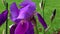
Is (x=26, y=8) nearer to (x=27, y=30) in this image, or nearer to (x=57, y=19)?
(x=27, y=30)

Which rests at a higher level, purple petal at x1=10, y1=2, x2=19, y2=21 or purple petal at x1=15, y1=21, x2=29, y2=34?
purple petal at x1=10, y1=2, x2=19, y2=21

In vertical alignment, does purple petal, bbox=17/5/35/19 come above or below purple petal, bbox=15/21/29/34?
above

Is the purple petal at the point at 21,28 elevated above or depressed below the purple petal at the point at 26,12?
below

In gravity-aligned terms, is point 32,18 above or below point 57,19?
above

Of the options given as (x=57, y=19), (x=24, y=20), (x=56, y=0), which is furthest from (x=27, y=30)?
(x=56, y=0)
